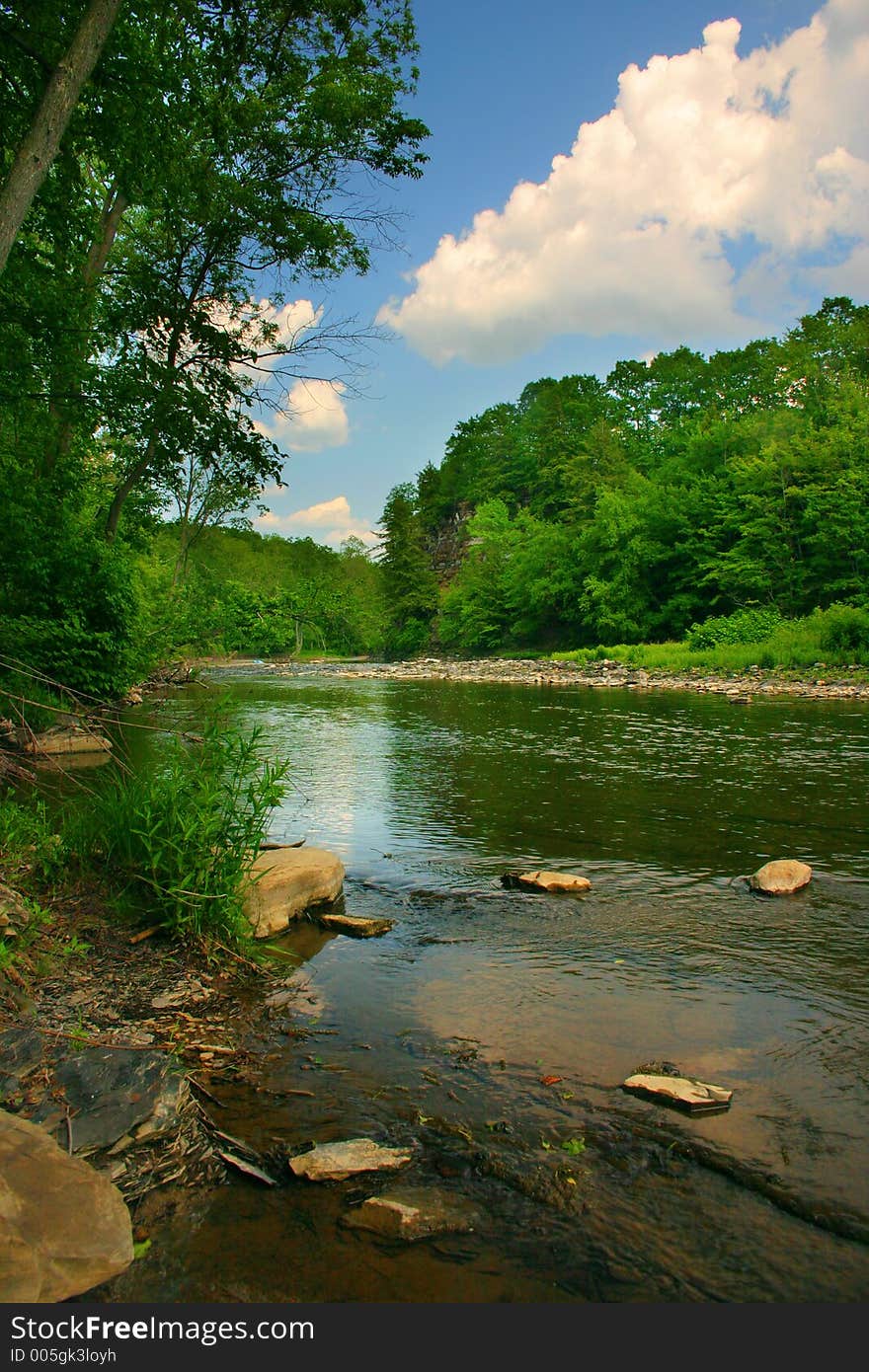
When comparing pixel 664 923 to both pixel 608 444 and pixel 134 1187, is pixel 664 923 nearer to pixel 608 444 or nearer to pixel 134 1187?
pixel 134 1187

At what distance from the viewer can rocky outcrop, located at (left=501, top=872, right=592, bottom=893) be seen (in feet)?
25.2

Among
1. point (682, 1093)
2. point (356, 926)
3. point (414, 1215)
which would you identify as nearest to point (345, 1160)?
point (414, 1215)

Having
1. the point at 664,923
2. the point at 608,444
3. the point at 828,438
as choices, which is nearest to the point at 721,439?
the point at 828,438

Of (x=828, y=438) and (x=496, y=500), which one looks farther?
(x=496, y=500)

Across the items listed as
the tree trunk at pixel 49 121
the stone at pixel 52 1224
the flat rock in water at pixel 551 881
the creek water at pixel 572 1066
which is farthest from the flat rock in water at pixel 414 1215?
the tree trunk at pixel 49 121

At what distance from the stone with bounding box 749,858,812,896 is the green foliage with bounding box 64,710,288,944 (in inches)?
181

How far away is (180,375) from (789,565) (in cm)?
3647

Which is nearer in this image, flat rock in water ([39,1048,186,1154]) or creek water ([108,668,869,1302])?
creek water ([108,668,869,1302])

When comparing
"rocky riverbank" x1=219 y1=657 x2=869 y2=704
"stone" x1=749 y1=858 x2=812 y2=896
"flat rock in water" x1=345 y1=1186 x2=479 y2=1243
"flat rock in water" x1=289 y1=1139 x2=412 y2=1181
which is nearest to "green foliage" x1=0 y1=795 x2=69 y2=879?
"flat rock in water" x1=289 y1=1139 x2=412 y2=1181

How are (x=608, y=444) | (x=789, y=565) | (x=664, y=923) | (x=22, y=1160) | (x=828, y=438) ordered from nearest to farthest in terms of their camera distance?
(x=22, y=1160) → (x=664, y=923) → (x=828, y=438) → (x=789, y=565) → (x=608, y=444)

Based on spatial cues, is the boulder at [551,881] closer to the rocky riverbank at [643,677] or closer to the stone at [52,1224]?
the stone at [52,1224]

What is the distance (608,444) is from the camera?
6600 cm

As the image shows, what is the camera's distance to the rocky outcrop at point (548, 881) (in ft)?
25.2

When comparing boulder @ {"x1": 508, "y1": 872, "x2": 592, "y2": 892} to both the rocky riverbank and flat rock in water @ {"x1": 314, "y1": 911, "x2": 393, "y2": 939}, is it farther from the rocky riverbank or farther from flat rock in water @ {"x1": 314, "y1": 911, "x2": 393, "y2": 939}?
the rocky riverbank
